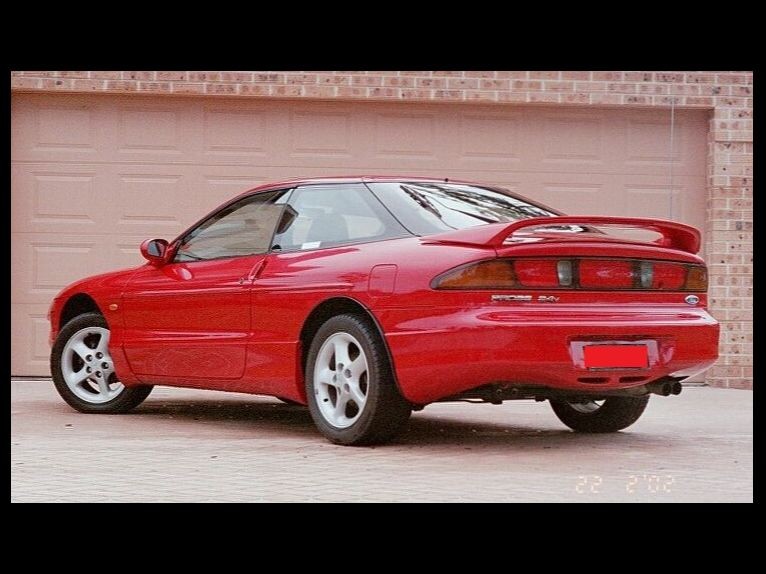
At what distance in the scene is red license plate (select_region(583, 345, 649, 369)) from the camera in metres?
6.53

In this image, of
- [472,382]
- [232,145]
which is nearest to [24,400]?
[232,145]

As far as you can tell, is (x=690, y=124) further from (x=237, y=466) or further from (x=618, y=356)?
(x=237, y=466)

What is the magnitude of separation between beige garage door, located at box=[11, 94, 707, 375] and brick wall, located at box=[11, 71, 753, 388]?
0.16m

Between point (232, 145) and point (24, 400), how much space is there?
11.5 feet

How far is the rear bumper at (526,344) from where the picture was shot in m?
6.41

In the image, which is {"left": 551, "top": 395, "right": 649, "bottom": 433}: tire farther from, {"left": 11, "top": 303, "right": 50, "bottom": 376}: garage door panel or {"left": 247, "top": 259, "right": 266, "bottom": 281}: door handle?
{"left": 11, "top": 303, "right": 50, "bottom": 376}: garage door panel

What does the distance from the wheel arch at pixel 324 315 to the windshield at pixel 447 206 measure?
1.58 ft

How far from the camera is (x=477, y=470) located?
636 centimetres

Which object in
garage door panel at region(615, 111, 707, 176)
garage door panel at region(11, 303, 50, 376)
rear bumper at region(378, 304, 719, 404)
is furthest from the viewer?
garage door panel at region(615, 111, 707, 176)

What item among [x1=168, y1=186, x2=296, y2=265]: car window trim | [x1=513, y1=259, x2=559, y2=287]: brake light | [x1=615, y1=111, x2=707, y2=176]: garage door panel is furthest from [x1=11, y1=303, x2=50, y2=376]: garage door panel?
[x1=513, y1=259, x2=559, y2=287]: brake light

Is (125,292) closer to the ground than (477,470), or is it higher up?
higher up

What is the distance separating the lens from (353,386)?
7.00m

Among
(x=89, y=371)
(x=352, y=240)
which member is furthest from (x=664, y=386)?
(x=89, y=371)

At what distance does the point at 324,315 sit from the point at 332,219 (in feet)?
1.77
